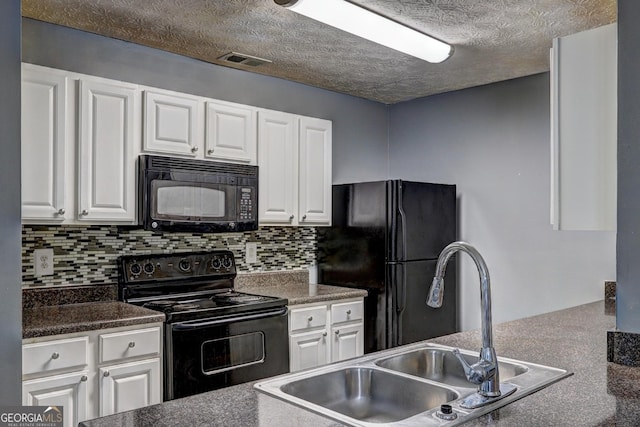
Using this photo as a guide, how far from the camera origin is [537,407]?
130 centimetres

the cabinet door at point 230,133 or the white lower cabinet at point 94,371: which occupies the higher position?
the cabinet door at point 230,133

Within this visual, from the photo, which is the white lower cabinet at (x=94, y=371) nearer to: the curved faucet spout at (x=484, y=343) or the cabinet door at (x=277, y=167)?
the cabinet door at (x=277, y=167)

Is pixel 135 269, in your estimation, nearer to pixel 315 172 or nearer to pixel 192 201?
pixel 192 201

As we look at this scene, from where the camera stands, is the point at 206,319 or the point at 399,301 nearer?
the point at 206,319

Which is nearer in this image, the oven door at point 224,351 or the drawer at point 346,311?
the oven door at point 224,351

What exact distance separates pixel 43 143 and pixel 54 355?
0.98 m

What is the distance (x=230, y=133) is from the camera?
320cm

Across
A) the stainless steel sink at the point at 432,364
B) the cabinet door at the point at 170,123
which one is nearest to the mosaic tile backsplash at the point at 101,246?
the cabinet door at the point at 170,123

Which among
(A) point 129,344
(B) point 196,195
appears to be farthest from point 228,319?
(B) point 196,195

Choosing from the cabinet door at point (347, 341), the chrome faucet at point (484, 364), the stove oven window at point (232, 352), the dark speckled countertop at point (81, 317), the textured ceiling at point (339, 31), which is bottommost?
the cabinet door at point (347, 341)

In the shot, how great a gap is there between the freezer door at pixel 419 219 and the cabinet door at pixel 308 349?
722mm

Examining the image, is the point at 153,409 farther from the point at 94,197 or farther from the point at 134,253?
the point at 134,253

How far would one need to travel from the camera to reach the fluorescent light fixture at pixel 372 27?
241cm

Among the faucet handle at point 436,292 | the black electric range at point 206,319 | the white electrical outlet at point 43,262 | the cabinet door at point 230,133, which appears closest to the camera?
the faucet handle at point 436,292
